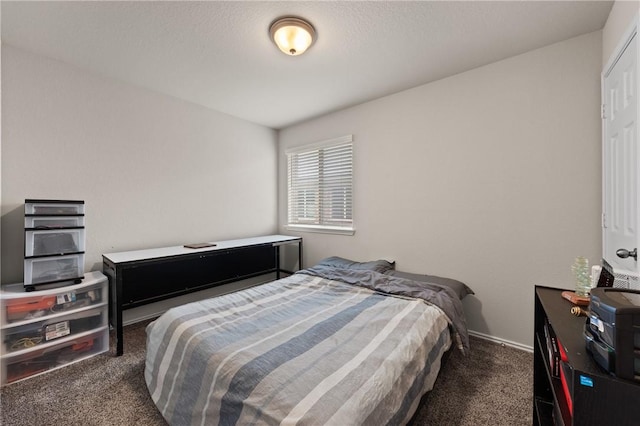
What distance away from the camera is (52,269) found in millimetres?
1961

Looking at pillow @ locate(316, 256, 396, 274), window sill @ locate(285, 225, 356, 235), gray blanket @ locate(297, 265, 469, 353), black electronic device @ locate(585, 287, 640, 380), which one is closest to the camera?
black electronic device @ locate(585, 287, 640, 380)

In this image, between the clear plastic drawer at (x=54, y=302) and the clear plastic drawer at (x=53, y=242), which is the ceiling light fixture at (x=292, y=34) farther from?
the clear plastic drawer at (x=54, y=302)

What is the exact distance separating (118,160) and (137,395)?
2145 millimetres

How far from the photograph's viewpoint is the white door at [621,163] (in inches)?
51.0

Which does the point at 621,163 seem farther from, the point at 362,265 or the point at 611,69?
the point at 362,265

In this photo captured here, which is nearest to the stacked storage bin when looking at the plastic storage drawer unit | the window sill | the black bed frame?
the plastic storage drawer unit

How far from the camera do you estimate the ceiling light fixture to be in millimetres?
1743

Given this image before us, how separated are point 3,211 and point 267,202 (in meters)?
2.65

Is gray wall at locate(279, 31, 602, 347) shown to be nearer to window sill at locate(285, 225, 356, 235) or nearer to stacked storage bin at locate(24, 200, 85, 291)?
window sill at locate(285, 225, 356, 235)

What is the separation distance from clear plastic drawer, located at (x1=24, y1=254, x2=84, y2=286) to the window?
8.19 ft

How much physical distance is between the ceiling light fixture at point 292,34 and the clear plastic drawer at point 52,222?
6.95ft

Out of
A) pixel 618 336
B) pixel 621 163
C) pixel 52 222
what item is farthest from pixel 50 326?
pixel 621 163

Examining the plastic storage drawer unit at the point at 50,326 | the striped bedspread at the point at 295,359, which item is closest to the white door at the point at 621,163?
the striped bedspread at the point at 295,359

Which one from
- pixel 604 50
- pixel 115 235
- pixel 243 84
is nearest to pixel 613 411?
pixel 604 50
